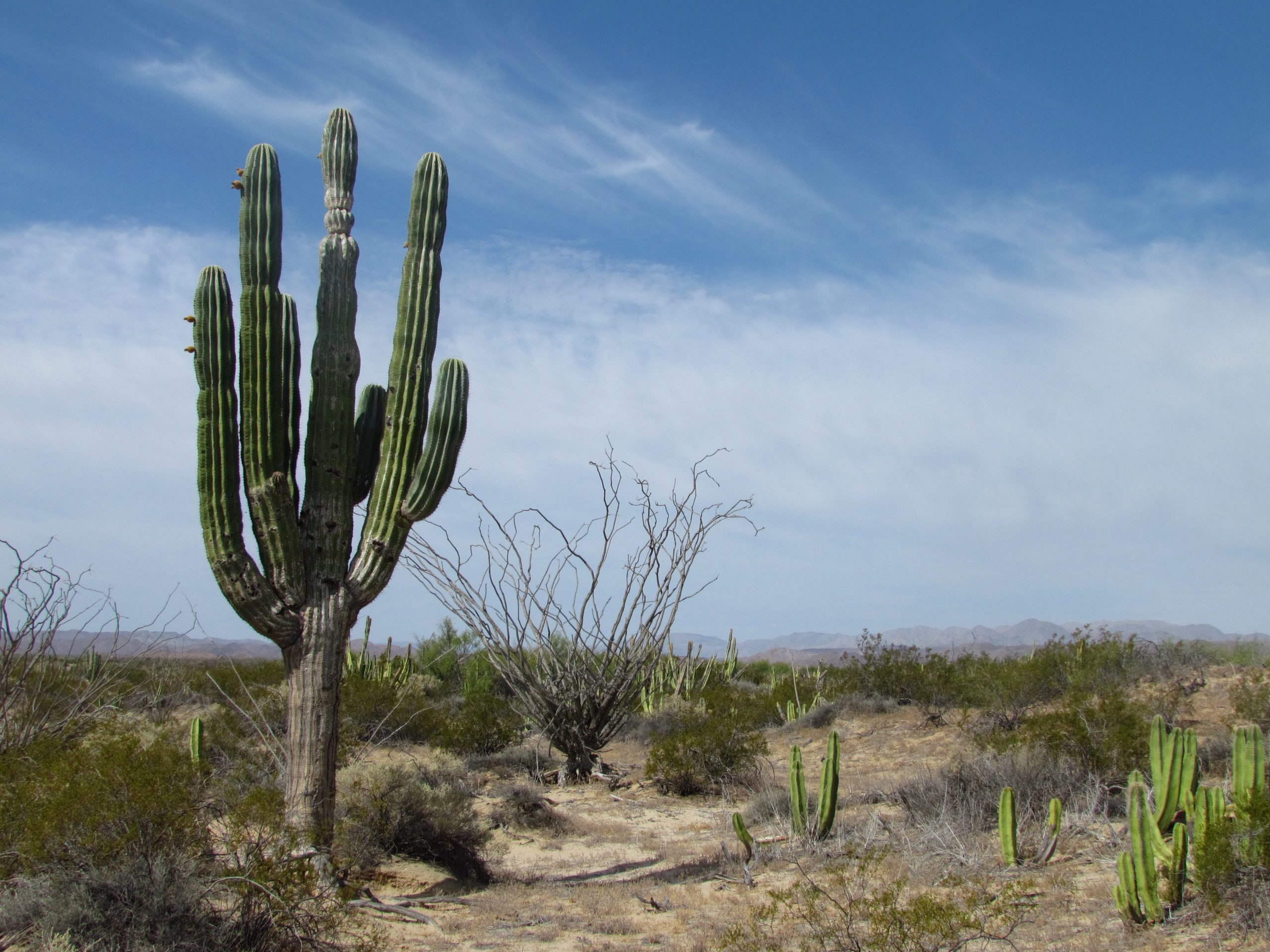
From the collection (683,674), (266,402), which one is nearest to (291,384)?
(266,402)

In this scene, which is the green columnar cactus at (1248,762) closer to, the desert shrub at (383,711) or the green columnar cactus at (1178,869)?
the green columnar cactus at (1178,869)

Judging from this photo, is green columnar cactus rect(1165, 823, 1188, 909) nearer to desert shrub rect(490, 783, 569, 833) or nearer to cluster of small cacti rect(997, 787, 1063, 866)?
cluster of small cacti rect(997, 787, 1063, 866)

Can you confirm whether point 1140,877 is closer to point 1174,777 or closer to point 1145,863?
point 1145,863

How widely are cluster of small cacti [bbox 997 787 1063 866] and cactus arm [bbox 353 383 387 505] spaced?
5.16 meters

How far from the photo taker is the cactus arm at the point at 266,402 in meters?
6.25

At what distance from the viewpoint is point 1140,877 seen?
515 cm

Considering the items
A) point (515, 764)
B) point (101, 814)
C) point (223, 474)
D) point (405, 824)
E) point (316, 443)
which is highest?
point (316, 443)

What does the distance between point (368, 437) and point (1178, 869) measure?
19.8 feet

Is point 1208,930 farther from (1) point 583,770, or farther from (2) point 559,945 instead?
(1) point 583,770

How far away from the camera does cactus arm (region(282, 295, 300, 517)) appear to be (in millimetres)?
6484

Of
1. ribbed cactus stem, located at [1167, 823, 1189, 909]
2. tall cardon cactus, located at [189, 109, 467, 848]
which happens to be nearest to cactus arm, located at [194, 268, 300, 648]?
tall cardon cactus, located at [189, 109, 467, 848]

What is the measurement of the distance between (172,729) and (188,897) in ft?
22.8

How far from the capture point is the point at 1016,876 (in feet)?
20.2

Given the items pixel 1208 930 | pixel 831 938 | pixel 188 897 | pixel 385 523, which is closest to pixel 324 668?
pixel 385 523
